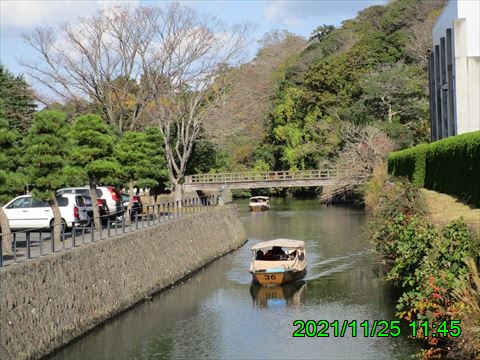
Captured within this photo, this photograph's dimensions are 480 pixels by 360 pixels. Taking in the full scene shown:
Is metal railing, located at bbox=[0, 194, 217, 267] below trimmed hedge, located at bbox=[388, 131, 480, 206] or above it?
below

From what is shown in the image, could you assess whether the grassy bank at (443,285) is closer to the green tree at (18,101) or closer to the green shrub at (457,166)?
the green shrub at (457,166)

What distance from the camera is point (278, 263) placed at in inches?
1212

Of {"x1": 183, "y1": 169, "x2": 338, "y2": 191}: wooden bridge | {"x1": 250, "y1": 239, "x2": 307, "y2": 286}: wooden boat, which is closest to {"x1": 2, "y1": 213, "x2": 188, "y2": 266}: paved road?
{"x1": 250, "y1": 239, "x2": 307, "y2": 286}: wooden boat

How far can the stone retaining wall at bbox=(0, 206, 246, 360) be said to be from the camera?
17812 millimetres

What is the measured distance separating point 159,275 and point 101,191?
11.3 m

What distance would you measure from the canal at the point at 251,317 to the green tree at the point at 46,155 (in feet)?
17.9

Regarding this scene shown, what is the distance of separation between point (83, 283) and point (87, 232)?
7204 millimetres

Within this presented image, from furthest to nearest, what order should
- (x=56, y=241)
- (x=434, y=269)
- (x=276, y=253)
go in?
(x=276, y=253) < (x=56, y=241) < (x=434, y=269)

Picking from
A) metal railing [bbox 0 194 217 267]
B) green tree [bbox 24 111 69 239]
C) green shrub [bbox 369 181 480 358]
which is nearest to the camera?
green shrub [bbox 369 181 480 358]

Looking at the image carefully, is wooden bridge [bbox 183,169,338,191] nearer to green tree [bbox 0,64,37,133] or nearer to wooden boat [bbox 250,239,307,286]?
green tree [bbox 0,64,37,133]

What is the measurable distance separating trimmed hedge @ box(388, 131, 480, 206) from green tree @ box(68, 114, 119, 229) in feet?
46.7

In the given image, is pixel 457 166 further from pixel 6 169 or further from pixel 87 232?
pixel 6 169

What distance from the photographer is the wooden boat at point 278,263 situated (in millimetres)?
29734

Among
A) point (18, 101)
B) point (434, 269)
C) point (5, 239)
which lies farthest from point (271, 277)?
point (18, 101)
